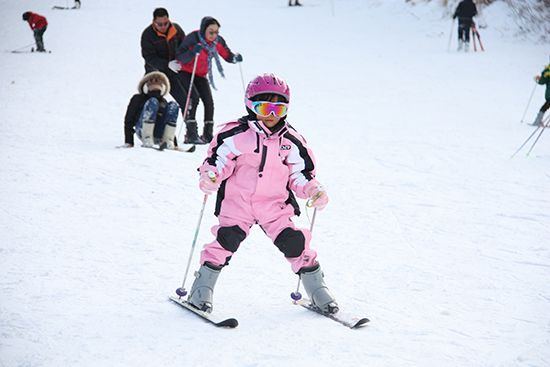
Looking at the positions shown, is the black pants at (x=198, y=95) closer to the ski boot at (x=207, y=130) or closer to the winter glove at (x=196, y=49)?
the ski boot at (x=207, y=130)

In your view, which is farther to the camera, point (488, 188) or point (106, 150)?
point (106, 150)

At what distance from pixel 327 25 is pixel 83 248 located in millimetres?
22303

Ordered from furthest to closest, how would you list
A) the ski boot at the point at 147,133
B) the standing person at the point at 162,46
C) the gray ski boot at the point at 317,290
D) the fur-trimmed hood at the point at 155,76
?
the standing person at the point at 162,46
the ski boot at the point at 147,133
the fur-trimmed hood at the point at 155,76
the gray ski boot at the point at 317,290

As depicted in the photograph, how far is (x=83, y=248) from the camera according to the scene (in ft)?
17.6

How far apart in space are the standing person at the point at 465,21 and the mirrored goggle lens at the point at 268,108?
18133 millimetres

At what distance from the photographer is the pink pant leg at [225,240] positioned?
417 centimetres

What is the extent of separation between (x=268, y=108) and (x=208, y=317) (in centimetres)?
123

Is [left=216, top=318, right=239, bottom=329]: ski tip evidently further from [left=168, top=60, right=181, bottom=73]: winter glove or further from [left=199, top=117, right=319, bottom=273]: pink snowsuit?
[left=168, top=60, right=181, bottom=73]: winter glove

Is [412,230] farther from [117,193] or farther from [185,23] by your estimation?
[185,23]

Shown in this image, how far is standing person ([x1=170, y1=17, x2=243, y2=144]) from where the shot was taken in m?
9.34

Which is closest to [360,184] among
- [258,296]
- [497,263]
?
[497,263]

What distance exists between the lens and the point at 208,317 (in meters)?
4.14

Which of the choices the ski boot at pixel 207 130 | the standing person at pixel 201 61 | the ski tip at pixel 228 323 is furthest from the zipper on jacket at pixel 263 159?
the ski boot at pixel 207 130

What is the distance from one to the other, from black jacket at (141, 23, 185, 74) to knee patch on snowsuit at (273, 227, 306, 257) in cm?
576
